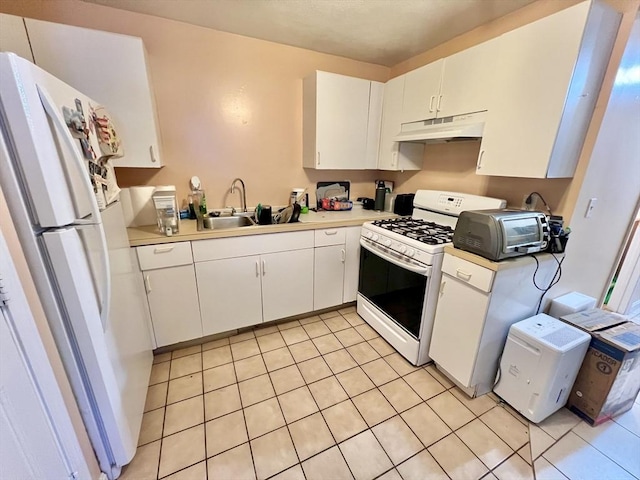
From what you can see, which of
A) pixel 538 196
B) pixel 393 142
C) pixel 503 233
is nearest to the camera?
pixel 503 233

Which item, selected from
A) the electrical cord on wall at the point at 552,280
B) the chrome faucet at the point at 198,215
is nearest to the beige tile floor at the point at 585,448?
the electrical cord on wall at the point at 552,280

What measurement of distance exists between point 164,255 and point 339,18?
203cm

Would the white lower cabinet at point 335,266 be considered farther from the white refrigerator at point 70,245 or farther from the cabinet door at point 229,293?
the white refrigerator at point 70,245

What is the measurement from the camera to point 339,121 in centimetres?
242

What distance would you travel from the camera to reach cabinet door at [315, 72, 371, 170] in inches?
91.4

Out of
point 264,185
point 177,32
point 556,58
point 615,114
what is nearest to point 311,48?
point 177,32

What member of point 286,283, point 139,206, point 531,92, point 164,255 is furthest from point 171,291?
point 531,92

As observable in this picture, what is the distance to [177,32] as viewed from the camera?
1.99 metres

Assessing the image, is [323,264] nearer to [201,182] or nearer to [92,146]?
[201,182]

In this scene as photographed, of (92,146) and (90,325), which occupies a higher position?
(92,146)

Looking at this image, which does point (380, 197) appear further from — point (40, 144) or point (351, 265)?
point (40, 144)

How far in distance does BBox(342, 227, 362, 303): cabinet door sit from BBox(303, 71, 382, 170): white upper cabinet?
27.1 inches

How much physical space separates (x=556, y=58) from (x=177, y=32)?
2429 mm

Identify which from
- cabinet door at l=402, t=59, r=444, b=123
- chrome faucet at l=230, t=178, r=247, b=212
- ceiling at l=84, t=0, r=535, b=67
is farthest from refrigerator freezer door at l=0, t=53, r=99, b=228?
cabinet door at l=402, t=59, r=444, b=123
